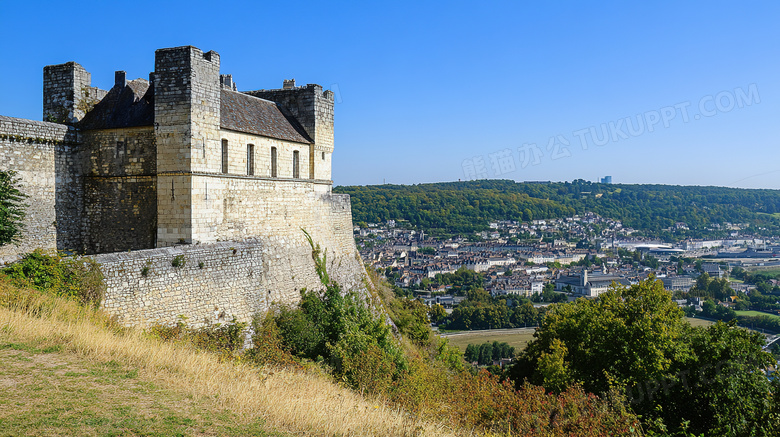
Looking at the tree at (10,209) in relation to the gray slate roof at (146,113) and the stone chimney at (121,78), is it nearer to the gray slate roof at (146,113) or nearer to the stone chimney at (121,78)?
the gray slate roof at (146,113)

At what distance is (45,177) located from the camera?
52.5 feet

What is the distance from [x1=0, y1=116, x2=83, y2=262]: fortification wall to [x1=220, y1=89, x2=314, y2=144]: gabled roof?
16.4 feet

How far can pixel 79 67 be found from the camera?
56.1ft

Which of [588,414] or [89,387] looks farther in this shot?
[588,414]

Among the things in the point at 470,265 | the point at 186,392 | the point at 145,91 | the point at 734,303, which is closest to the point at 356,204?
the point at 470,265

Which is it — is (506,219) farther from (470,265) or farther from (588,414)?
(588,414)

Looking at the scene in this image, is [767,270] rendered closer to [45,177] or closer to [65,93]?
[65,93]

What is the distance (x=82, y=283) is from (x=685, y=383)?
1830cm

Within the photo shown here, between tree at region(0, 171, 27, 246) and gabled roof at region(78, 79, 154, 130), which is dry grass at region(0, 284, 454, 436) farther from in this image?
gabled roof at region(78, 79, 154, 130)

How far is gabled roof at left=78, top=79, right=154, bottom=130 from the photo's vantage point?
16.4m

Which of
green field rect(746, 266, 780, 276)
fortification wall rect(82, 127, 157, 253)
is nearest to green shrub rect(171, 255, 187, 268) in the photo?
fortification wall rect(82, 127, 157, 253)

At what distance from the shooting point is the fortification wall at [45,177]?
15.0m

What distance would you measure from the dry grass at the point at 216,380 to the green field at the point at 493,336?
231ft

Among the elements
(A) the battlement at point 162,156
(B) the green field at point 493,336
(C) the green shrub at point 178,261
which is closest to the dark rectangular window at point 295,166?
(A) the battlement at point 162,156
